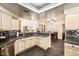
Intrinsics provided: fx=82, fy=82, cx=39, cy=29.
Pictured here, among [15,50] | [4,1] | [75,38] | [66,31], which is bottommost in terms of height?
[15,50]

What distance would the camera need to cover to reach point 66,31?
1498mm

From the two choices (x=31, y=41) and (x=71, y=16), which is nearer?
(x=71, y=16)

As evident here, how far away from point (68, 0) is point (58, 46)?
0.88m

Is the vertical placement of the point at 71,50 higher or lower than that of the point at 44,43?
lower

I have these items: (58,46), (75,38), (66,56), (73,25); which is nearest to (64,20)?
(73,25)

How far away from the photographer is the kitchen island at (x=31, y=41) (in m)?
1.56

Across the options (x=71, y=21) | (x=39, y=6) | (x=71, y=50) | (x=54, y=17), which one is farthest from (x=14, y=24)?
(x=71, y=50)

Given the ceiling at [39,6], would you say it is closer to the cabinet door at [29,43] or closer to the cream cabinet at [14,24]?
the cream cabinet at [14,24]

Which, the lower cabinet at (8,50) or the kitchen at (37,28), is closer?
the lower cabinet at (8,50)

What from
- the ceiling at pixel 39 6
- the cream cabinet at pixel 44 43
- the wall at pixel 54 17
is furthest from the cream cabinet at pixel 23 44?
the ceiling at pixel 39 6

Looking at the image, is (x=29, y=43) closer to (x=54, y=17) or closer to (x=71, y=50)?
(x=54, y=17)

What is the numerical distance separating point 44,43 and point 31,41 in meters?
0.26

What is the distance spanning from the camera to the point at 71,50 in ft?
4.94

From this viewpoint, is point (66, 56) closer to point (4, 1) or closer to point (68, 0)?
point (68, 0)
